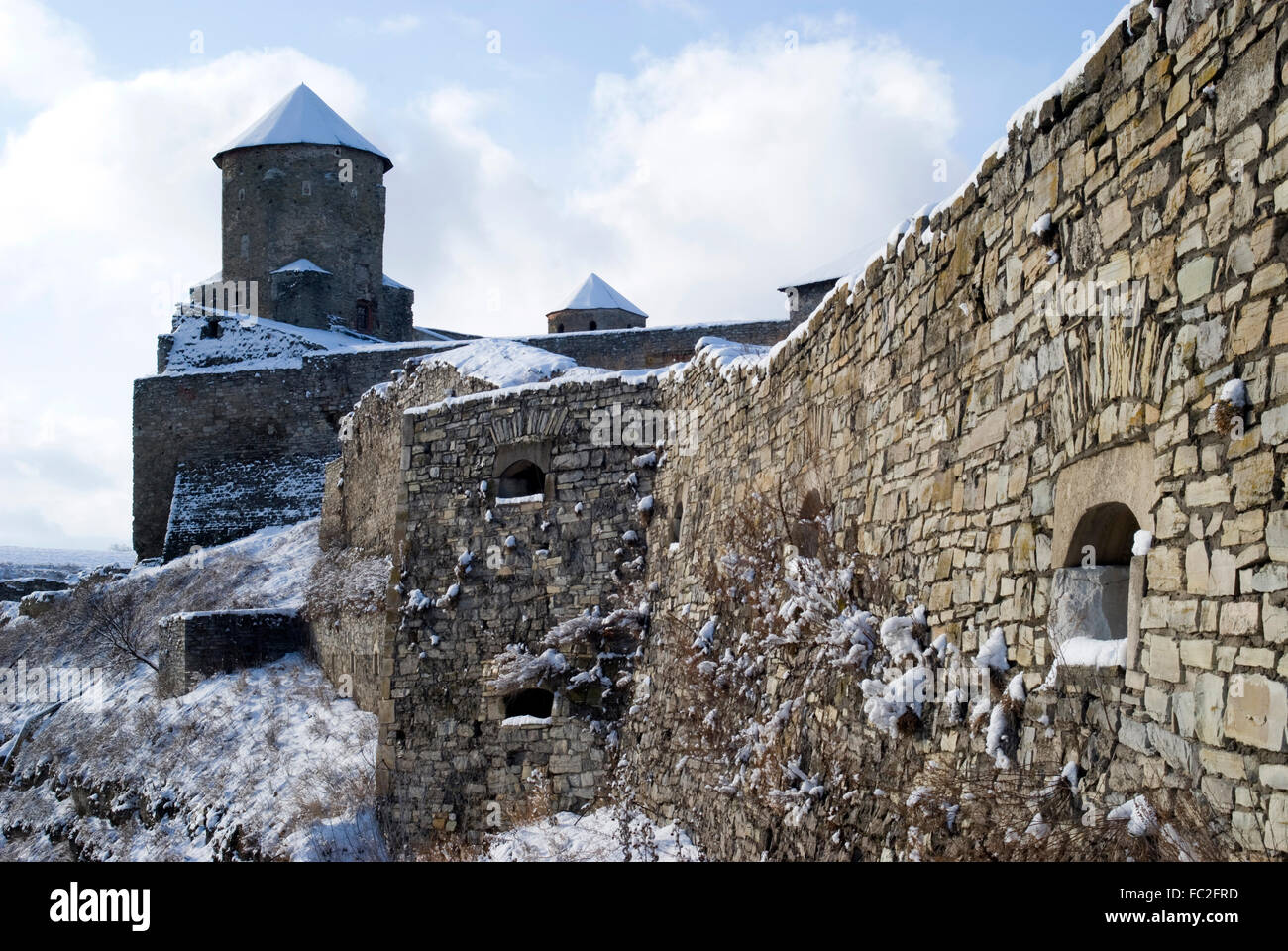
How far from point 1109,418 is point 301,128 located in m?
37.7

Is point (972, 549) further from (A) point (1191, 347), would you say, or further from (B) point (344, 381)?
(B) point (344, 381)

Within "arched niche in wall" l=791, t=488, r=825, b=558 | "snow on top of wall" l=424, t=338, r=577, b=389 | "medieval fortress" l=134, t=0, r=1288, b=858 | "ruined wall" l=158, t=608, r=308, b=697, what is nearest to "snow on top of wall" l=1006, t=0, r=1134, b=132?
"medieval fortress" l=134, t=0, r=1288, b=858

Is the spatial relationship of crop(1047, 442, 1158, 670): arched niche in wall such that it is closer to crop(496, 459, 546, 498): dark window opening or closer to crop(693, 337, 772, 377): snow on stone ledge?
crop(693, 337, 772, 377): snow on stone ledge

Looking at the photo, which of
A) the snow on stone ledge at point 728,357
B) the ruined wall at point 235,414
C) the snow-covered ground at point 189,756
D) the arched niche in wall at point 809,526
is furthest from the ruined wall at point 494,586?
the ruined wall at point 235,414

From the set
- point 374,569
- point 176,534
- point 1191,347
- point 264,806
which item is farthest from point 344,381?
point 1191,347

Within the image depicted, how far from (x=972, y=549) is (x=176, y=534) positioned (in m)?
29.8

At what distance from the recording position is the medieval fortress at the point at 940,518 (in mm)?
3773

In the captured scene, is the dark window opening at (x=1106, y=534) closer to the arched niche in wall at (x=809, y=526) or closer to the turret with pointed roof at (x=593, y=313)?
the arched niche in wall at (x=809, y=526)

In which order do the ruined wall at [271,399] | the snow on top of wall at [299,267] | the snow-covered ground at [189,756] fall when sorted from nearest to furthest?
1. the snow-covered ground at [189,756]
2. the ruined wall at [271,399]
3. the snow on top of wall at [299,267]

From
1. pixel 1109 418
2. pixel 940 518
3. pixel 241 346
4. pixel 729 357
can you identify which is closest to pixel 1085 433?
pixel 1109 418

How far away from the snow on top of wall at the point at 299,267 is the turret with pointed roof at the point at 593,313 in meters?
6.59

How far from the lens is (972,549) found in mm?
Result: 5414

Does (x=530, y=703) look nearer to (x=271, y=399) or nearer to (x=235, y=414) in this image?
(x=271, y=399)

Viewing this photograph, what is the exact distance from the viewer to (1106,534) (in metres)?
4.56
